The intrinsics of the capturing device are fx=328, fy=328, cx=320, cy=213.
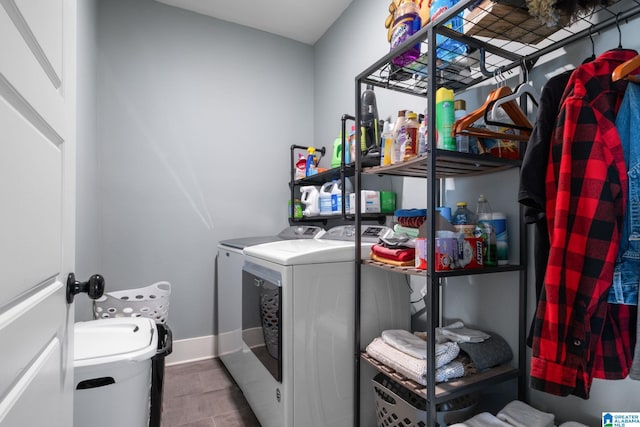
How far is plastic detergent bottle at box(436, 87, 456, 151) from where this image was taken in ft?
3.89

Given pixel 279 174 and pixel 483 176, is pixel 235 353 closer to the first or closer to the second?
pixel 279 174

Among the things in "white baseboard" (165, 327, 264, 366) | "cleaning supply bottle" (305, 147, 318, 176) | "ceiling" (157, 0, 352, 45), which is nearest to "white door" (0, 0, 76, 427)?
"white baseboard" (165, 327, 264, 366)

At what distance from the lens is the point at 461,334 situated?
1.37 metres

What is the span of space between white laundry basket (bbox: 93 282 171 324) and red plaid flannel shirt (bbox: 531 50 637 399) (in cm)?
219

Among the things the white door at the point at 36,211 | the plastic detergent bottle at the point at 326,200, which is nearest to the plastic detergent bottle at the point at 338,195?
the plastic detergent bottle at the point at 326,200

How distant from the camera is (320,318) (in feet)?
4.77

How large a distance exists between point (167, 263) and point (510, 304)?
90.2 inches

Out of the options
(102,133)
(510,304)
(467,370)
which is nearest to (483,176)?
(510,304)

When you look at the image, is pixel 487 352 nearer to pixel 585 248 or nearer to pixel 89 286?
pixel 585 248

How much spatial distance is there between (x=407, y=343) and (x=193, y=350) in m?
1.91

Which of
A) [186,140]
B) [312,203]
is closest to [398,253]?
[312,203]

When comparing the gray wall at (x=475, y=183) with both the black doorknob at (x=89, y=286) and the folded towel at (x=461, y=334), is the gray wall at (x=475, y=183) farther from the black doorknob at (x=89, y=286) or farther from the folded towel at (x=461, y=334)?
the black doorknob at (x=89, y=286)

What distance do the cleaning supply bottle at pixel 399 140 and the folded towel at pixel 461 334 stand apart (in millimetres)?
762

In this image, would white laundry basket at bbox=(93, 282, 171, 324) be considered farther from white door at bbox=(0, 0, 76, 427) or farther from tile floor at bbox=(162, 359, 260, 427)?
white door at bbox=(0, 0, 76, 427)
